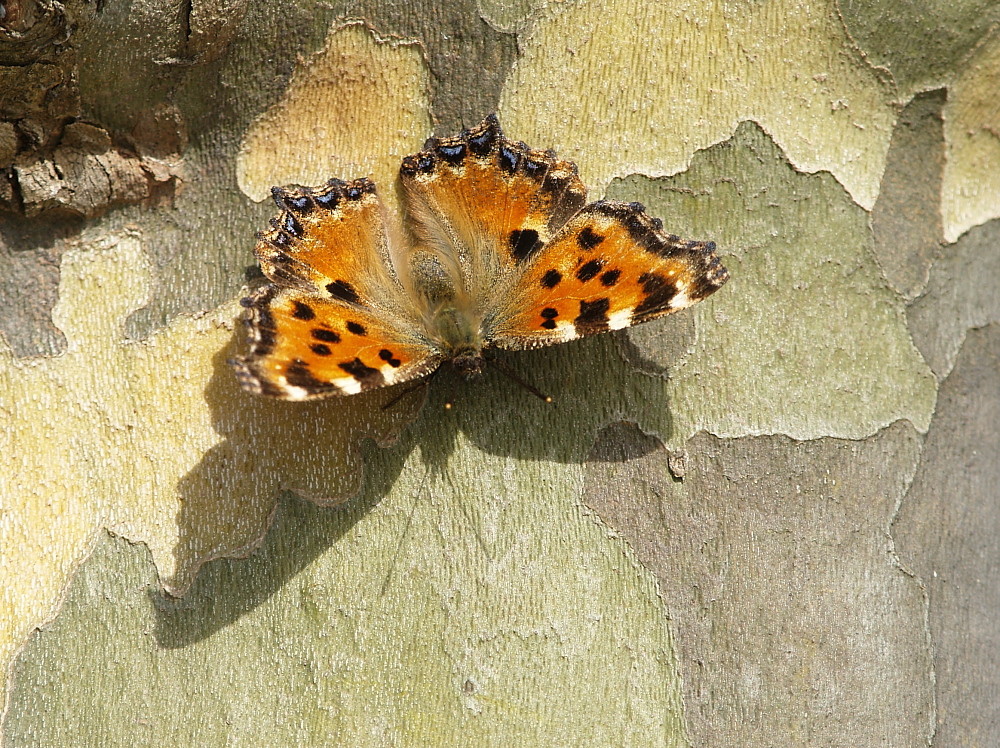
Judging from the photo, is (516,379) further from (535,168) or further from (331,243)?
(331,243)

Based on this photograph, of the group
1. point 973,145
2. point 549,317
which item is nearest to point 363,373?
point 549,317

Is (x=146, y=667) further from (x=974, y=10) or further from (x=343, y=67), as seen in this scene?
(x=974, y=10)

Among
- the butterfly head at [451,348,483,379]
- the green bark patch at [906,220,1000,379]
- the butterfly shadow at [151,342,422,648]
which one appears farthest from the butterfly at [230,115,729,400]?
the green bark patch at [906,220,1000,379]

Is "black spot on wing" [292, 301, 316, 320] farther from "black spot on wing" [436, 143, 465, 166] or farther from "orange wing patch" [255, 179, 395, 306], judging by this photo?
"black spot on wing" [436, 143, 465, 166]

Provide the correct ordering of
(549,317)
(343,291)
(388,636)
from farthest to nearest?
(343,291)
(549,317)
(388,636)

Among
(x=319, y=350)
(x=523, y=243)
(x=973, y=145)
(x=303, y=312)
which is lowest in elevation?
(x=319, y=350)

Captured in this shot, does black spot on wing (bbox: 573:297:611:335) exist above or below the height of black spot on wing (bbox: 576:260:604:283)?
below
